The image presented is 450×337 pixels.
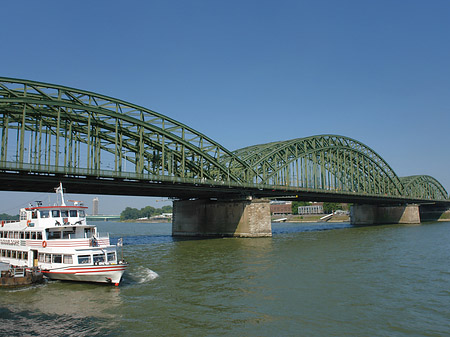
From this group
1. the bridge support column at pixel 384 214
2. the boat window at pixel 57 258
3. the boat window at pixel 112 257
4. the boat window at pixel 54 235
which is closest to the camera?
the boat window at pixel 57 258

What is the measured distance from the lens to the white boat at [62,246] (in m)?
27.5

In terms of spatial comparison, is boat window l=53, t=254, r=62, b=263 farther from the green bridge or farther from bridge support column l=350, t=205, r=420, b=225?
bridge support column l=350, t=205, r=420, b=225

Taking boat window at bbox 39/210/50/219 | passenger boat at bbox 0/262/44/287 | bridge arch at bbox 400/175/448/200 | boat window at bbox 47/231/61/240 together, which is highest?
bridge arch at bbox 400/175/448/200

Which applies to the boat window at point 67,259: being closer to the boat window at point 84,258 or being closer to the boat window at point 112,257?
the boat window at point 84,258

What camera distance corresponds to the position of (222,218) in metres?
76.2

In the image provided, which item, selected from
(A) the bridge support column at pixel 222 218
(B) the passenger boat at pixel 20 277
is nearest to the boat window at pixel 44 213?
(B) the passenger boat at pixel 20 277

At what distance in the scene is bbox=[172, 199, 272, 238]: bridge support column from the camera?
236 ft

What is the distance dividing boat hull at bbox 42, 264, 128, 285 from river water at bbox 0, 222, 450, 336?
57 cm

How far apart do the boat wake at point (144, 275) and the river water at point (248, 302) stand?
0.08m

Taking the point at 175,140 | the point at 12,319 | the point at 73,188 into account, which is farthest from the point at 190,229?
the point at 12,319

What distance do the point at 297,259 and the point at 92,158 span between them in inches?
1380

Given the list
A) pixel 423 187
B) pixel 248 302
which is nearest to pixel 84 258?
pixel 248 302

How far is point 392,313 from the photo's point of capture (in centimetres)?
2009

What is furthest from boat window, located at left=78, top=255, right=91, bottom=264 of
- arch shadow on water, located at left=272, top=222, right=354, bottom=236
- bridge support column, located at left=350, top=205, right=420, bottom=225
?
bridge support column, located at left=350, top=205, right=420, bottom=225
